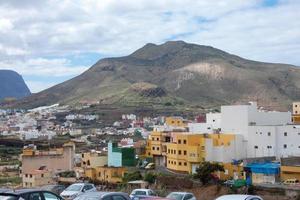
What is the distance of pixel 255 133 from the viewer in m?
47.5

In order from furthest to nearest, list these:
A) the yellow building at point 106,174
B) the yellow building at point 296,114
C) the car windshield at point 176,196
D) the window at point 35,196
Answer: the yellow building at point 296,114, the yellow building at point 106,174, the car windshield at point 176,196, the window at point 35,196

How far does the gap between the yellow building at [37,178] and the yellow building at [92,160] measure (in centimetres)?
648

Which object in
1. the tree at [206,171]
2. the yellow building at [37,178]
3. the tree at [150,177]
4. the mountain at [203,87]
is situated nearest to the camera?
the tree at [206,171]

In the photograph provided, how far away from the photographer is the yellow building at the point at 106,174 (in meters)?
48.4

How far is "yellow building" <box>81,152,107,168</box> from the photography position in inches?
2205

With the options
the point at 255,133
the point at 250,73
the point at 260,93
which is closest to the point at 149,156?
the point at 255,133

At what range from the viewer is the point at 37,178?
49.1 metres

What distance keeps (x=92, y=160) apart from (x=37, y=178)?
8.44 meters

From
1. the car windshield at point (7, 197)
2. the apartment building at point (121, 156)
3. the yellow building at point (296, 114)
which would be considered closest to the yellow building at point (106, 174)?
the apartment building at point (121, 156)

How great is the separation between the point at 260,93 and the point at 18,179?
112 metres

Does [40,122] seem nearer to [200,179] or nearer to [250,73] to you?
[250,73]

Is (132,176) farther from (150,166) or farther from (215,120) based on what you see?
(215,120)

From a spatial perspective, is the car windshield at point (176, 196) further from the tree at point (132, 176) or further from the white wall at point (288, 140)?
the white wall at point (288, 140)

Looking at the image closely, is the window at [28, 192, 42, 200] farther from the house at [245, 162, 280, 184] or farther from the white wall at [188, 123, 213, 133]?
the white wall at [188, 123, 213, 133]
